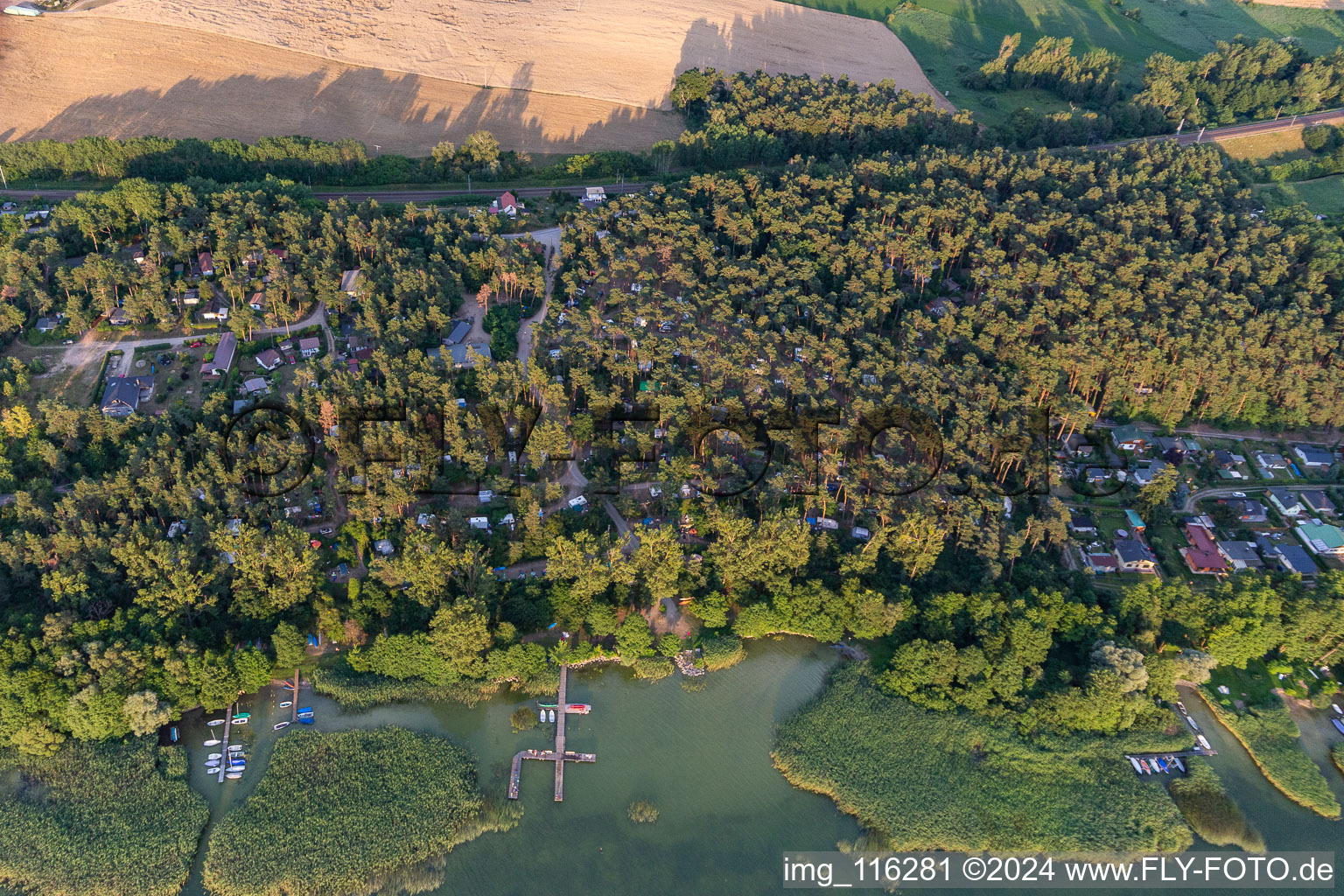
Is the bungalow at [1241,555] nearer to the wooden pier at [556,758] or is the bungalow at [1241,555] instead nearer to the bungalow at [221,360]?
the wooden pier at [556,758]

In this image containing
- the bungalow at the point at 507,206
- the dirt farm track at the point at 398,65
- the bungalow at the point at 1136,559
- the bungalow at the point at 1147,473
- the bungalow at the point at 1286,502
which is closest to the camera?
the bungalow at the point at 1136,559

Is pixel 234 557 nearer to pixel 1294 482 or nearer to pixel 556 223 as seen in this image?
pixel 556 223

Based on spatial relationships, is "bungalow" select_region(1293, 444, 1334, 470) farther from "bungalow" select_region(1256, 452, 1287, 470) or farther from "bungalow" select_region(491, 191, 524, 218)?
"bungalow" select_region(491, 191, 524, 218)

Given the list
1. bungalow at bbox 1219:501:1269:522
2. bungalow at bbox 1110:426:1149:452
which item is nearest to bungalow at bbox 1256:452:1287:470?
bungalow at bbox 1219:501:1269:522

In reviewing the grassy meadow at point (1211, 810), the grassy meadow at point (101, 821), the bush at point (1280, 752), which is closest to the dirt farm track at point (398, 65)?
the grassy meadow at point (101, 821)

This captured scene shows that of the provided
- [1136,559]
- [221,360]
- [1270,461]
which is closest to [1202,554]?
[1136,559]

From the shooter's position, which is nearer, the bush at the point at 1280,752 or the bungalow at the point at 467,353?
the bush at the point at 1280,752
